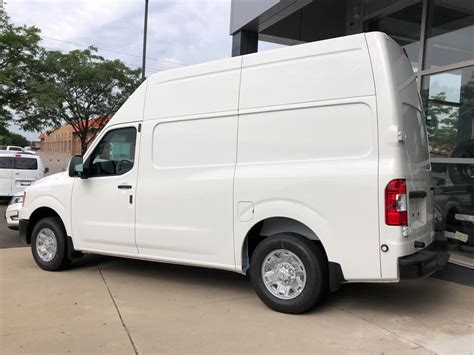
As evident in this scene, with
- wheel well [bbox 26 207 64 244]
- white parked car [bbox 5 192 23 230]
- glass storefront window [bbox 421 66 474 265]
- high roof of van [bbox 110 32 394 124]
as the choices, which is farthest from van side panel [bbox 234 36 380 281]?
white parked car [bbox 5 192 23 230]

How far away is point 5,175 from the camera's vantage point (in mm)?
14250

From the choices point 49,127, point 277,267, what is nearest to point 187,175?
point 277,267

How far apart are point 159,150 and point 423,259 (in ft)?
10.8

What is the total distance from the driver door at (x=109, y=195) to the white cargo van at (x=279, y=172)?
0.02 metres

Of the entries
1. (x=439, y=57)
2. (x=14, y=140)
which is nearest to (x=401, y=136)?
(x=439, y=57)

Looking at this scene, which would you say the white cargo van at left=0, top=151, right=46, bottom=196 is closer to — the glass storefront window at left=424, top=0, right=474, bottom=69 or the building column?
the building column

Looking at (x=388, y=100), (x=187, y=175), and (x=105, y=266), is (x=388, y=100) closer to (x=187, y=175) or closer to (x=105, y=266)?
(x=187, y=175)

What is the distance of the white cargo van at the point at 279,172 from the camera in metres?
4.53

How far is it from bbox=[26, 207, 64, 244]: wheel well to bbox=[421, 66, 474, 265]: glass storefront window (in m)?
5.57

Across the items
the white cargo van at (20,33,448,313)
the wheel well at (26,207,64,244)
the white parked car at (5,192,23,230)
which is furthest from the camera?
the white parked car at (5,192,23,230)

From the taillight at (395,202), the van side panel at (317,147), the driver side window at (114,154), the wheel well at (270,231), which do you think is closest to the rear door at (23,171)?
the driver side window at (114,154)

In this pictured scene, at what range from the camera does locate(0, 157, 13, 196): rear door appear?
14188mm

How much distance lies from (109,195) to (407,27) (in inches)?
250

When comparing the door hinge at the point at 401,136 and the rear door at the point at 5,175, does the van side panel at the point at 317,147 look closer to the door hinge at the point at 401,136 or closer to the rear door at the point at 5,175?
the door hinge at the point at 401,136
